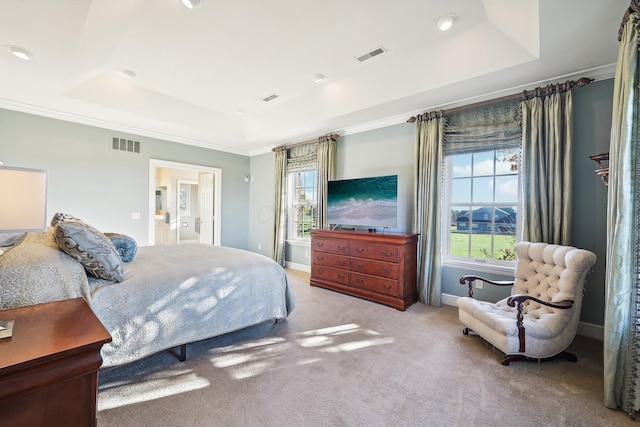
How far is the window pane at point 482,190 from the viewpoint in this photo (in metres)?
3.51

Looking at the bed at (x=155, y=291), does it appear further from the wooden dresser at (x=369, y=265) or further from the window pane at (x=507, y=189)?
the window pane at (x=507, y=189)

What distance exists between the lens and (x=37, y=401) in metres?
0.84

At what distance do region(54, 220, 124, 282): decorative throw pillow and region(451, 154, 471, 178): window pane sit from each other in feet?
12.7

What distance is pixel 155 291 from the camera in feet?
6.85

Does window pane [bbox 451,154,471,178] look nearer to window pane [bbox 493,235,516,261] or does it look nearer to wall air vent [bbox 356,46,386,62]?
window pane [bbox 493,235,516,261]

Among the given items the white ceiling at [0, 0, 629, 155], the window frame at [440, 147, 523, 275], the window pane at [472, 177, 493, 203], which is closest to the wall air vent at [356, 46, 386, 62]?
the white ceiling at [0, 0, 629, 155]

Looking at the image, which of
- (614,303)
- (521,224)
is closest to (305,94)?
(521,224)

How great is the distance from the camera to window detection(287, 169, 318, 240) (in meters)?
5.49

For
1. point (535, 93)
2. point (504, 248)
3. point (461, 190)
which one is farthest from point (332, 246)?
point (535, 93)

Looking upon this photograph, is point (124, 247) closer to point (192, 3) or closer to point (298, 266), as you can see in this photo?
point (192, 3)

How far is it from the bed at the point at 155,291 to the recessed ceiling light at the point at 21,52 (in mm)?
1728

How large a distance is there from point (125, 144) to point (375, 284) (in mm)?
4677

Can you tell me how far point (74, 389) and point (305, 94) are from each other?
3979 mm

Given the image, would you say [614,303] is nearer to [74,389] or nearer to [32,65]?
[74,389]
